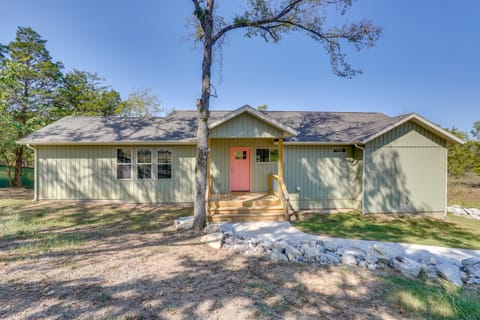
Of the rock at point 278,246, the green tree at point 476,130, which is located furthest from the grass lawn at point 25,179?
the green tree at point 476,130

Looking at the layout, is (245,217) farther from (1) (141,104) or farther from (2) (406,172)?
(1) (141,104)

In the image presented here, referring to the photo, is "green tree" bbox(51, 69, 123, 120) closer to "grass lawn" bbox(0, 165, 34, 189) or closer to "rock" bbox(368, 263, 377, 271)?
"grass lawn" bbox(0, 165, 34, 189)

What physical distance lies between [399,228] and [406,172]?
2.76m

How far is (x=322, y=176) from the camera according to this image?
9539 millimetres

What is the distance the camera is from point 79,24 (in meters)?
10.8

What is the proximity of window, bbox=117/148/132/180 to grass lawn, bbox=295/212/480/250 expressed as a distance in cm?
739

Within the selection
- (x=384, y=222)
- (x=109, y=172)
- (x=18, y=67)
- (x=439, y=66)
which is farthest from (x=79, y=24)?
(x=439, y=66)

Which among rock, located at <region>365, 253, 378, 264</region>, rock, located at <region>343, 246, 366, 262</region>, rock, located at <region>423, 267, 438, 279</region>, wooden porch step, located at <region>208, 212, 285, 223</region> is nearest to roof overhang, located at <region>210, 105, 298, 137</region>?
wooden porch step, located at <region>208, 212, 285, 223</region>

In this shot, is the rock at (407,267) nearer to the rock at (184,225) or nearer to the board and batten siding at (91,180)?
the rock at (184,225)

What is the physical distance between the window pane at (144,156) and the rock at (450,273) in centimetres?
988

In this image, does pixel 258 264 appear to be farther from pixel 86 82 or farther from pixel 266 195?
pixel 86 82

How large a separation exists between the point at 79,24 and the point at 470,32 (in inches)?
788

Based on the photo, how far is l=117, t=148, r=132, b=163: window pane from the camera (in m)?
9.91

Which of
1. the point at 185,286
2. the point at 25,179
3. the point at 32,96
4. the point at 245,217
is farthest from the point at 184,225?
the point at 25,179
